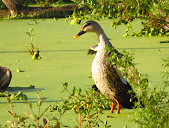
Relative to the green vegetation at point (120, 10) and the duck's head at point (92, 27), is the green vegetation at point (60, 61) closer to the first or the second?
the green vegetation at point (120, 10)

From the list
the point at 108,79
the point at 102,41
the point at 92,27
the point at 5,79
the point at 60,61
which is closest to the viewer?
the point at 108,79

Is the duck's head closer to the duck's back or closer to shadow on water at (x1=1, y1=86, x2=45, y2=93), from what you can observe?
the duck's back

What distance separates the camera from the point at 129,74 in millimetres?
3795

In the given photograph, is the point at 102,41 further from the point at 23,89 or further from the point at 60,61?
the point at 60,61

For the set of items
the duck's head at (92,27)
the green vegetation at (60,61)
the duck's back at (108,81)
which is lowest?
the green vegetation at (60,61)

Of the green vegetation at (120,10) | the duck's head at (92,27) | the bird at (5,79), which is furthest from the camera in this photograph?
the green vegetation at (120,10)

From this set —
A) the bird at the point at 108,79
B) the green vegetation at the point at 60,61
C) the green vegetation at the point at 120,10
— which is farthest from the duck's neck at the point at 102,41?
the green vegetation at the point at 120,10

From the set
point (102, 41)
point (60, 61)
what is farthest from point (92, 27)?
point (60, 61)

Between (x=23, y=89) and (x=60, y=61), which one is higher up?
(x=23, y=89)

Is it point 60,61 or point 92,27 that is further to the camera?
point 60,61

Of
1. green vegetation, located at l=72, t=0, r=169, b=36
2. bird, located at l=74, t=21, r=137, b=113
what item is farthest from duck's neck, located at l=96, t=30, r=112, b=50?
green vegetation, located at l=72, t=0, r=169, b=36

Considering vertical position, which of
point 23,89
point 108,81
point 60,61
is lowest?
point 60,61

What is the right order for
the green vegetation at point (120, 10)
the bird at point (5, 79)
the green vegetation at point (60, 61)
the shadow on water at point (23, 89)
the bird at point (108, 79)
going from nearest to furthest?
the bird at point (108, 79)
the green vegetation at point (60, 61)
the bird at point (5, 79)
the shadow on water at point (23, 89)
the green vegetation at point (120, 10)

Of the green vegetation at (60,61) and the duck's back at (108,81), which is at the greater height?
the duck's back at (108,81)
